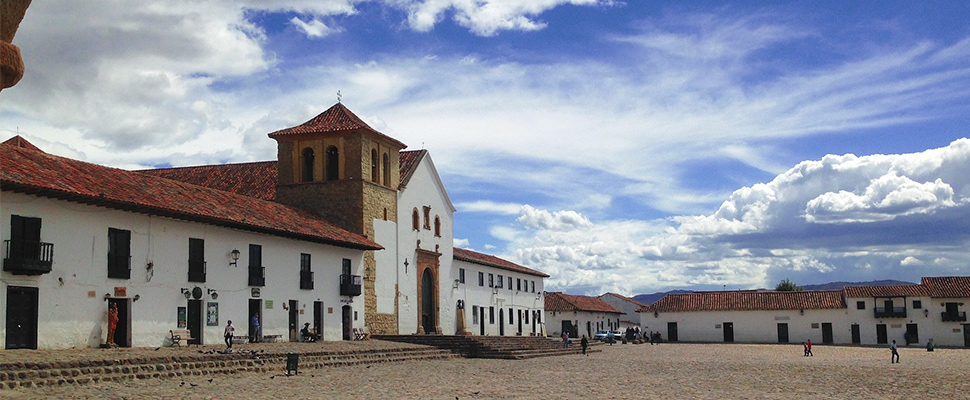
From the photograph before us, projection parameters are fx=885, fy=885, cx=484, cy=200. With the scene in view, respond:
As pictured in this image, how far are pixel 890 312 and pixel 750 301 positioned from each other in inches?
361

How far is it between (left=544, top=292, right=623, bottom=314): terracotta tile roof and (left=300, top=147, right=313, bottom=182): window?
107ft

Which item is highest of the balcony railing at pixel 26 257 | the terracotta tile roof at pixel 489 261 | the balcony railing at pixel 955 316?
the terracotta tile roof at pixel 489 261

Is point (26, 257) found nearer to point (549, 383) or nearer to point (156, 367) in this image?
point (156, 367)

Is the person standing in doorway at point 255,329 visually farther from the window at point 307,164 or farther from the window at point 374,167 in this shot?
the window at point 374,167

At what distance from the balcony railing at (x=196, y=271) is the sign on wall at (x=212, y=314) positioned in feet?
2.97

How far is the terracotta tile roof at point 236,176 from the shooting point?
136 ft

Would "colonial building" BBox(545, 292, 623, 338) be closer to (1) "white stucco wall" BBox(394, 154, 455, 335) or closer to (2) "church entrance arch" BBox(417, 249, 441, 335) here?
(1) "white stucco wall" BBox(394, 154, 455, 335)

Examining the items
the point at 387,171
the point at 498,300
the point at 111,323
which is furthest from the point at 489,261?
the point at 111,323

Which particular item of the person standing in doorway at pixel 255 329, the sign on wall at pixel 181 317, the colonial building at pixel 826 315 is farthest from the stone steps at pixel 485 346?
the colonial building at pixel 826 315

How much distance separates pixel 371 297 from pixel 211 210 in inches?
445

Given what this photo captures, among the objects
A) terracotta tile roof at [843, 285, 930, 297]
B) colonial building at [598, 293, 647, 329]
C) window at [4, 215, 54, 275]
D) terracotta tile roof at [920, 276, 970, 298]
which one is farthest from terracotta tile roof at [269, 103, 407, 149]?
colonial building at [598, 293, 647, 329]

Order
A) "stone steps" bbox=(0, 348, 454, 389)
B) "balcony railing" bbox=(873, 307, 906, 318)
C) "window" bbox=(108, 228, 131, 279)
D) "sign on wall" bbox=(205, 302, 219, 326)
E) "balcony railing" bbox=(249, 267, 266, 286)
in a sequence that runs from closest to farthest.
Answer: "stone steps" bbox=(0, 348, 454, 389)
"window" bbox=(108, 228, 131, 279)
"sign on wall" bbox=(205, 302, 219, 326)
"balcony railing" bbox=(249, 267, 266, 286)
"balcony railing" bbox=(873, 307, 906, 318)

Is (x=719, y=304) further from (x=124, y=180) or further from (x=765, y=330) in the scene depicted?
(x=124, y=180)

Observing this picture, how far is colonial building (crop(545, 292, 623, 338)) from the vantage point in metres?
68.1
